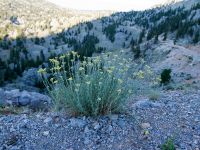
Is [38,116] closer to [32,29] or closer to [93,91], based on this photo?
[93,91]

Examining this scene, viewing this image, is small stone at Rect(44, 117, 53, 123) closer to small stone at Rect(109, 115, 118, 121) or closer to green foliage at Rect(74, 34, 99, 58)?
small stone at Rect(109, 115, 118, 121)

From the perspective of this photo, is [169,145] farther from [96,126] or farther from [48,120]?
[48,120]

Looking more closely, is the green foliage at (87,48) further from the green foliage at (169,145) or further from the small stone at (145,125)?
the green foliage at (169,145)

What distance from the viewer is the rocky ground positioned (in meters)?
5.77

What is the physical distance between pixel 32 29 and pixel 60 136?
446 ft

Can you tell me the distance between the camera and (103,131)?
6.02 meters

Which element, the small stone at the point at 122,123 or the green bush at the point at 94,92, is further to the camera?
the green bush at the point at 94,92

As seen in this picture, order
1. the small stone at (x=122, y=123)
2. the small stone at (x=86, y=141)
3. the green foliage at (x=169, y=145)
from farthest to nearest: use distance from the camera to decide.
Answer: the small stone at (x=122, y=123), the small stone at (x=86, y=141), the green foliage at (x=169, y=145)

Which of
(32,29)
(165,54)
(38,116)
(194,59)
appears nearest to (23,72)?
(165,54)

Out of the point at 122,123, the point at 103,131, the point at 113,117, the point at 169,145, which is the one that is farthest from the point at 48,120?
the point at 169,145

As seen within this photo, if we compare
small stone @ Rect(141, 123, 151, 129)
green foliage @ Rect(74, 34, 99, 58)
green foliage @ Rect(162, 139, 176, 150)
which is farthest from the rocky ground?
green foliage @ Rect(74, 34, 99, 58)

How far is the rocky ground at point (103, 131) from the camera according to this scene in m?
5.77

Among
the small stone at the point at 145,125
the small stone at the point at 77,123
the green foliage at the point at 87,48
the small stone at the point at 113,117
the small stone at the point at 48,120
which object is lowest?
the green foliage at the point at 87,48

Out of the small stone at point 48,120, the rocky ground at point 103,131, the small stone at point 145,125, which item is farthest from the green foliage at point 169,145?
the small stone at point 48,120
